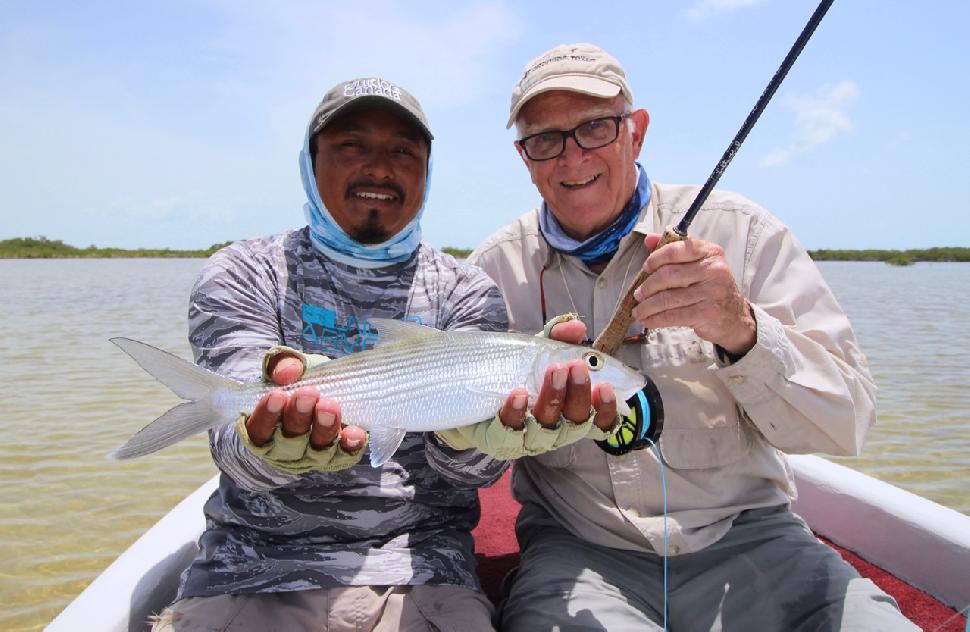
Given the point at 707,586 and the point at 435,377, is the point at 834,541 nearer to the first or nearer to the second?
the point at 707,586

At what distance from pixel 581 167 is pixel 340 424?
198cm

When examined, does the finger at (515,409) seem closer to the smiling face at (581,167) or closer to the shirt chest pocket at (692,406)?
the shirt chest pocket at (692,406)

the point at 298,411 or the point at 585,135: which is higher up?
the point at 585,135

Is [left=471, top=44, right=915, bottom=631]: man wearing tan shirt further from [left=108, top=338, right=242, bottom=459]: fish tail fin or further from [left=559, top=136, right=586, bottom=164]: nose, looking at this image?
[left=108, top=338, right=242, bottom=459]: fish tail fin

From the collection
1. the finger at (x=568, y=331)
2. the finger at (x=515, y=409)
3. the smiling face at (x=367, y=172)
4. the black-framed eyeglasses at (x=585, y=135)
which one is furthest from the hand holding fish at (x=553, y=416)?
the black-framed eyeglasses at (x=585, y=135)

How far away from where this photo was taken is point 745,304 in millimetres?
2811

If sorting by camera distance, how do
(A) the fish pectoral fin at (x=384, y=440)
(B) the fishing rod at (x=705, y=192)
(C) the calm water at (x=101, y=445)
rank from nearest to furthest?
1. (A) the fish pectoral fin at (x=384, y=440)
2. (B) the fishing rod at (x=705, y=192)
3. (C) the calm water at (x=101, y=445)

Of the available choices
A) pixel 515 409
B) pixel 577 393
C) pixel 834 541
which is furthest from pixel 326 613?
pixel 834 541

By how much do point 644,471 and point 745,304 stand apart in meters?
1.01

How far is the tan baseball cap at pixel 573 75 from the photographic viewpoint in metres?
3.48

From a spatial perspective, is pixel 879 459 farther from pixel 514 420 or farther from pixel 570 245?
pixel 514 420

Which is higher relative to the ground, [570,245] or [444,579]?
[570,245]

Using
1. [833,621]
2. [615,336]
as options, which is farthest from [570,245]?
[833,621]

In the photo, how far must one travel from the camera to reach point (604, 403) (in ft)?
8.63
